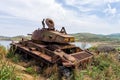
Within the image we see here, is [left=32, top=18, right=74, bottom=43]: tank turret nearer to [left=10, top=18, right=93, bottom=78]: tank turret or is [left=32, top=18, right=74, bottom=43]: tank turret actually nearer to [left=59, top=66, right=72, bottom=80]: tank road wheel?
[left=10, top=18, right=93, bottom=78]: tank turret

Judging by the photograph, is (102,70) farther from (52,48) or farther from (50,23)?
(50,23)

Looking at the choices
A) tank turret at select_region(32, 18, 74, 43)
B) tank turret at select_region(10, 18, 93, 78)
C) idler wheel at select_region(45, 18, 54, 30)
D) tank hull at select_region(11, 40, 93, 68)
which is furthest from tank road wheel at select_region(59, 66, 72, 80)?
idler wheel at select_region(45, 18, 54, 30)

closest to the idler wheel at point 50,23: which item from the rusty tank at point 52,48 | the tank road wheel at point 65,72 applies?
the rusty tank at point 52,48

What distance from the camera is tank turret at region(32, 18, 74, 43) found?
12.0 m

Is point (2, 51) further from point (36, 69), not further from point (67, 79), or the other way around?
point (67, 79)

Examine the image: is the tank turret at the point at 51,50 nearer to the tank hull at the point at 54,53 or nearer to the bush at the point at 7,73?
the tank hull at the point at 54,53

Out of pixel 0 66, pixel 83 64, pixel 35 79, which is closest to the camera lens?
pixel 0 66

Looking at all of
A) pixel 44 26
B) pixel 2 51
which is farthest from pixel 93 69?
pixel 2 51

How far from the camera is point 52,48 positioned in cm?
1202

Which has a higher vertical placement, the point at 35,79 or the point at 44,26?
the point at 44,26

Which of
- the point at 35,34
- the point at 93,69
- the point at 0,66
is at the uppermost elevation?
the point at 35,34

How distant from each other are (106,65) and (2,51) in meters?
5.00

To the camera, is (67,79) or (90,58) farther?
(90,58)

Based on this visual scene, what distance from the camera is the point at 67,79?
9.70m
